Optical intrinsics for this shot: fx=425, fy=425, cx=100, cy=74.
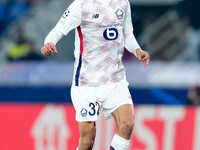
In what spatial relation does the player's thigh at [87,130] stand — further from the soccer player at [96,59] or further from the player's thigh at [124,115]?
the player's thigh at [124,115]

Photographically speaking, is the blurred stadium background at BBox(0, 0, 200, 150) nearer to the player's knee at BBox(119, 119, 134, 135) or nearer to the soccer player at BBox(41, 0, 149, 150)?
the soccer player at BBox(41, 0, 149, 150)

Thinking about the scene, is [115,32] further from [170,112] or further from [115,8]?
[170,112]

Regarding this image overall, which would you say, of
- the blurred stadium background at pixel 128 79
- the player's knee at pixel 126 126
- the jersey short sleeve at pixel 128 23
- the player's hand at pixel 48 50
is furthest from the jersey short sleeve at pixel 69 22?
the blurred stadium background at pixel 128 79

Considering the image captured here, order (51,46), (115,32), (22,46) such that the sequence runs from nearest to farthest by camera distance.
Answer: (51,46)
(115,32)
(22,46)

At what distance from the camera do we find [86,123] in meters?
3.44

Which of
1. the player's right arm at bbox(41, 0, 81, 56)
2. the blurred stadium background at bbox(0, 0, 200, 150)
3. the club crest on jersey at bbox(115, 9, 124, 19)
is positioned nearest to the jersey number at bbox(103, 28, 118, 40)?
the club crest on jersey at bbox(115, 9, 124, 19)

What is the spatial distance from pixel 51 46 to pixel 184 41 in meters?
4.92

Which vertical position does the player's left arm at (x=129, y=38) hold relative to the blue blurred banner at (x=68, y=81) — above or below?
above

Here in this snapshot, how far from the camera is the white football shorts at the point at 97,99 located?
11.2ft

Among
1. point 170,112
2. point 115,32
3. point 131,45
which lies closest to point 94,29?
point 115,32

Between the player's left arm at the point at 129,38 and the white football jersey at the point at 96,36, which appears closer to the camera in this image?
the white football jersey at the point at 96,36

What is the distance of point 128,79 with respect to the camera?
259 inches

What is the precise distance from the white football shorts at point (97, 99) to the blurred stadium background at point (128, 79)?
1558 mm

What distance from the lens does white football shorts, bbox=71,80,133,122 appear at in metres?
3.43
